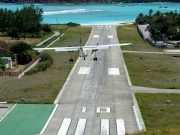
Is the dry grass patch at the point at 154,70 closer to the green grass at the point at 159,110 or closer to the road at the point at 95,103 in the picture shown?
the road at the point at 95,103

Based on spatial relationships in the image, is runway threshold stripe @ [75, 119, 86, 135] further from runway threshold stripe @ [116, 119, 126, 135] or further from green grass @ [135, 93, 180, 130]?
green grass @ [135, 93, 180, 130]

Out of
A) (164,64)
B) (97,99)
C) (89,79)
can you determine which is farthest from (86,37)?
(97,99)

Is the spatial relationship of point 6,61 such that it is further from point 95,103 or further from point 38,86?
point 95,103

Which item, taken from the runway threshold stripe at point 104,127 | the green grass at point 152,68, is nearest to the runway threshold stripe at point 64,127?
the runway threshold stripe at point 104,127

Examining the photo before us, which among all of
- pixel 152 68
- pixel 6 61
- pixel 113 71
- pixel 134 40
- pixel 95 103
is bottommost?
pixel 134 40

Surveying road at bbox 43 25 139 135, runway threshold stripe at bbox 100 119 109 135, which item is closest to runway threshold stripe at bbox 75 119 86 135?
road at bbox 43 25 139 135

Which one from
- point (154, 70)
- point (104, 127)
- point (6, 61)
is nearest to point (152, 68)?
point (154, 70)

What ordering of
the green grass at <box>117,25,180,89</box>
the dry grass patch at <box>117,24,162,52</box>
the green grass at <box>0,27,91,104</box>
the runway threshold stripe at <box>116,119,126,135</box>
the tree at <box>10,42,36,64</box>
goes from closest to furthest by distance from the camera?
the runway threshold stripe at <box>116,119,126,135</box>, the green grass at <box>0,27,91,104</box>, the green grass at <box>117,25,180,89</box>, the tree at <box>10,42,36,64</box>, the dry grass patch at <box>117,24,162,52</box>
